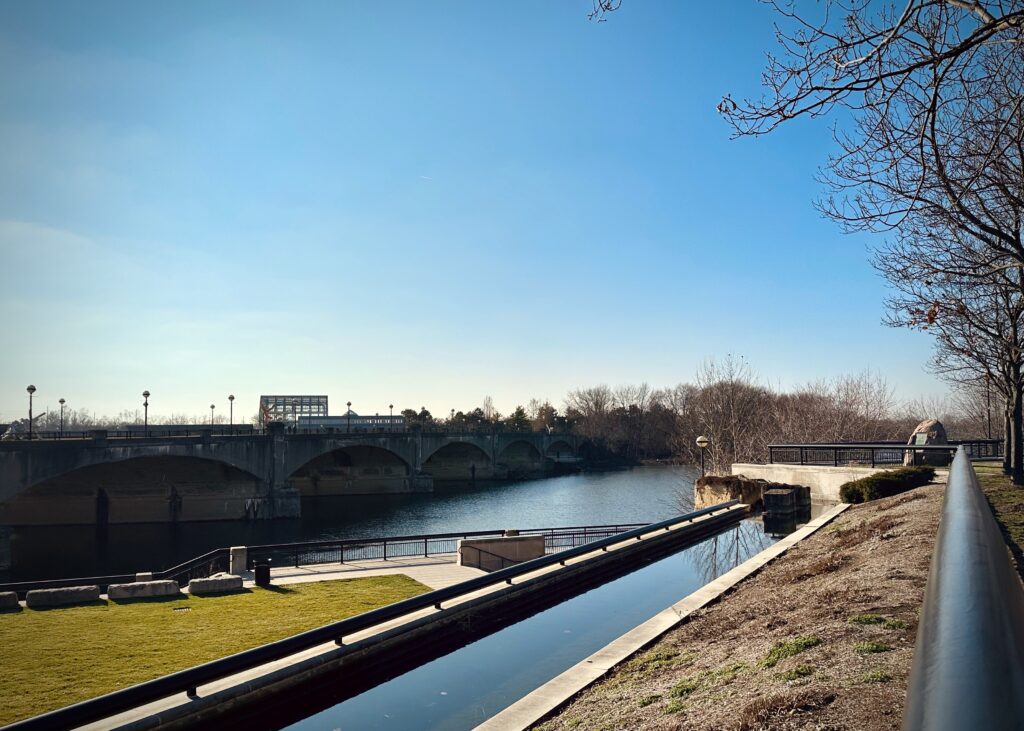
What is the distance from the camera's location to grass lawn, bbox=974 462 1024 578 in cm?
1086

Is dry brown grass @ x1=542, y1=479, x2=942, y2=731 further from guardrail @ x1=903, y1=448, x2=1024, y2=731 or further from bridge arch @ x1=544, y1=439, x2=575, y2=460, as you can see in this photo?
bridge arch @ x1=544, y1=439, x2=575, y2=460

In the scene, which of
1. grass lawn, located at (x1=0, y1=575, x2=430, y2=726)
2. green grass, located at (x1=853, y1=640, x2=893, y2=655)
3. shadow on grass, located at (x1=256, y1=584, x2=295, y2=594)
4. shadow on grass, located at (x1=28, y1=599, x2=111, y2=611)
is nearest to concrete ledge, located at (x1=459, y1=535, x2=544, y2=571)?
grass lawn, located at (x1=0, y1=575, x2=430, y2=726)

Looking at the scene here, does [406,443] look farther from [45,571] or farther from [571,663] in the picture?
[571,663]

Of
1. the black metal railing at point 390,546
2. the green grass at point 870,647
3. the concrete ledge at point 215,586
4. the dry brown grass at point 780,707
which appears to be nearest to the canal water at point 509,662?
the dry brown grass at point 780,707

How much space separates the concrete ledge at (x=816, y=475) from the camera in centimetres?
2870

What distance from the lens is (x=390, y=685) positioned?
11.2 m

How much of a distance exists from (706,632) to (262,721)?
20.7ft

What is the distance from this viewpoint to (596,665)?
955 centimetres

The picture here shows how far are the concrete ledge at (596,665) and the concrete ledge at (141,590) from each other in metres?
13.3

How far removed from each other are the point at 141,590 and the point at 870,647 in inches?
717

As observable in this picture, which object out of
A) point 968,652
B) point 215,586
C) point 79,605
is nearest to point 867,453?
point 215,586

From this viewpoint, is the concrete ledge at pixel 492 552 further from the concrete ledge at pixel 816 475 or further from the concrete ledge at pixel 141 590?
the concrete ledge at pixel 816 475

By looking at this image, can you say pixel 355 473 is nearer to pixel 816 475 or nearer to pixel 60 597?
pixel 816 475

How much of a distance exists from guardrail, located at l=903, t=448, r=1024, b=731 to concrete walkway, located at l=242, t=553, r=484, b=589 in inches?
728
